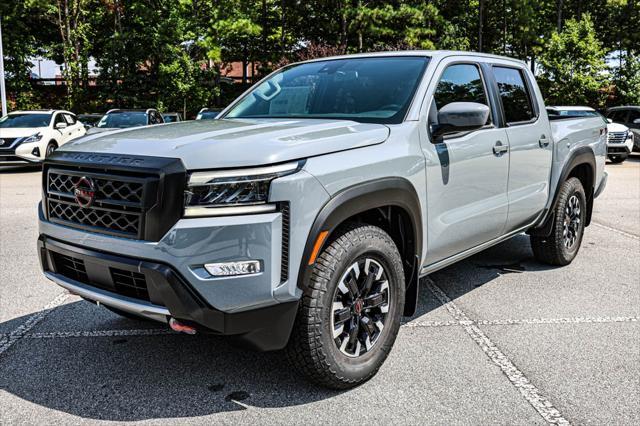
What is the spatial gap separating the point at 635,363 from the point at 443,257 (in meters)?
1.30

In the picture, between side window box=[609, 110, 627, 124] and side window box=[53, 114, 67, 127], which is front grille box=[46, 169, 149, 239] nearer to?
side window box=[53, 114, 67, 127]

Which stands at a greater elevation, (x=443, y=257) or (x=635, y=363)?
(x=443, y=257)

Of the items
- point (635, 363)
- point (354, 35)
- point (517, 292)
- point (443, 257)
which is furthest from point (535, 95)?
point (354, 35)

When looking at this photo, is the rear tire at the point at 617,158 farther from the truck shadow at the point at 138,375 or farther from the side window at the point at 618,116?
the truck shadow at the point at 138,375

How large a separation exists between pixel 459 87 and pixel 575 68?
1160 inches

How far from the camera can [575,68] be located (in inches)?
1198

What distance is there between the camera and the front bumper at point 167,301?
8.91 ft

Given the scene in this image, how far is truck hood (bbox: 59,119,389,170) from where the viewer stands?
9.09ft

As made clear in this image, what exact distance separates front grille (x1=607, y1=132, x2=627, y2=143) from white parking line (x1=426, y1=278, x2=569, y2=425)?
607 inches

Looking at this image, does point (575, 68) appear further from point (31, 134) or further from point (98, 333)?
point (98, 333)

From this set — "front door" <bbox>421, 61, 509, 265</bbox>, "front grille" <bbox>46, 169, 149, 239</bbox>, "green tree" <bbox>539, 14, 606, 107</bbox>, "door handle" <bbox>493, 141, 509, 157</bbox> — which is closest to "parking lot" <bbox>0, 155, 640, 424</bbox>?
"front door" <bbox>421, 61, 509, 265</bbox>

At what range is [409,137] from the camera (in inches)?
140

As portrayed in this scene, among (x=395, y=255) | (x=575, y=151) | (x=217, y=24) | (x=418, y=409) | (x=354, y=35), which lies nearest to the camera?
(x=418, y=409)

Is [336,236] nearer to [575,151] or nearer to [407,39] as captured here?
[575,151]
